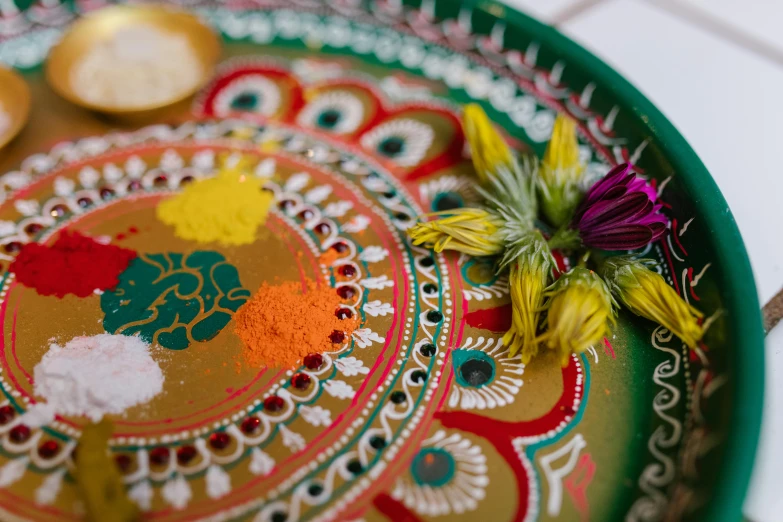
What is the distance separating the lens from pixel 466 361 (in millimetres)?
474

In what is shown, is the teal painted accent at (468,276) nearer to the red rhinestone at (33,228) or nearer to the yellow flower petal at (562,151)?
the yellow flower petal at (562,151)

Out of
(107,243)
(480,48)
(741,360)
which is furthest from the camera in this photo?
(480,48)

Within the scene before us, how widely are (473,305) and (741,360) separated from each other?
19cm

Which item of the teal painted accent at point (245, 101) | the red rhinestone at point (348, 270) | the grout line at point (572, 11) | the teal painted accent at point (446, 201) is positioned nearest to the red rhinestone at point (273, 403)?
the red rhinestone at point (348, 270)

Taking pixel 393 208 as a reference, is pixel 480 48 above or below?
above

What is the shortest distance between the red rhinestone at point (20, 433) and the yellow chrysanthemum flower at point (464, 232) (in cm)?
30

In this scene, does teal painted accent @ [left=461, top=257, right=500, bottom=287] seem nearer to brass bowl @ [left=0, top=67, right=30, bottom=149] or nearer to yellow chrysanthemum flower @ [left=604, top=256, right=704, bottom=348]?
yellow chrysanthemum flower @ [left=604, top=256, right=704, bottom=348]

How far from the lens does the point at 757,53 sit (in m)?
0.72

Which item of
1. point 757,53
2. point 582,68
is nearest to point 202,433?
point 582,68

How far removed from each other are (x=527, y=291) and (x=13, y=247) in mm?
417

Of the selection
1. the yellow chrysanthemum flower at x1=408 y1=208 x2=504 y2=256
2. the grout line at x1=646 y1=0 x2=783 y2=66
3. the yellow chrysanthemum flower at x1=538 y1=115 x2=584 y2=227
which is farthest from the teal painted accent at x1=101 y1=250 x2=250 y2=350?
the grout line at x1=646 y1=0 x2=783 y2=66

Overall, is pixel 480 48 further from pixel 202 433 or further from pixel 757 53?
pixel 202 433

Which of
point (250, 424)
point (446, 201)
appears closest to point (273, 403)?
point (250, 424)

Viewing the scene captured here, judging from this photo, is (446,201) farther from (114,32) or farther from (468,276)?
(114,32)
